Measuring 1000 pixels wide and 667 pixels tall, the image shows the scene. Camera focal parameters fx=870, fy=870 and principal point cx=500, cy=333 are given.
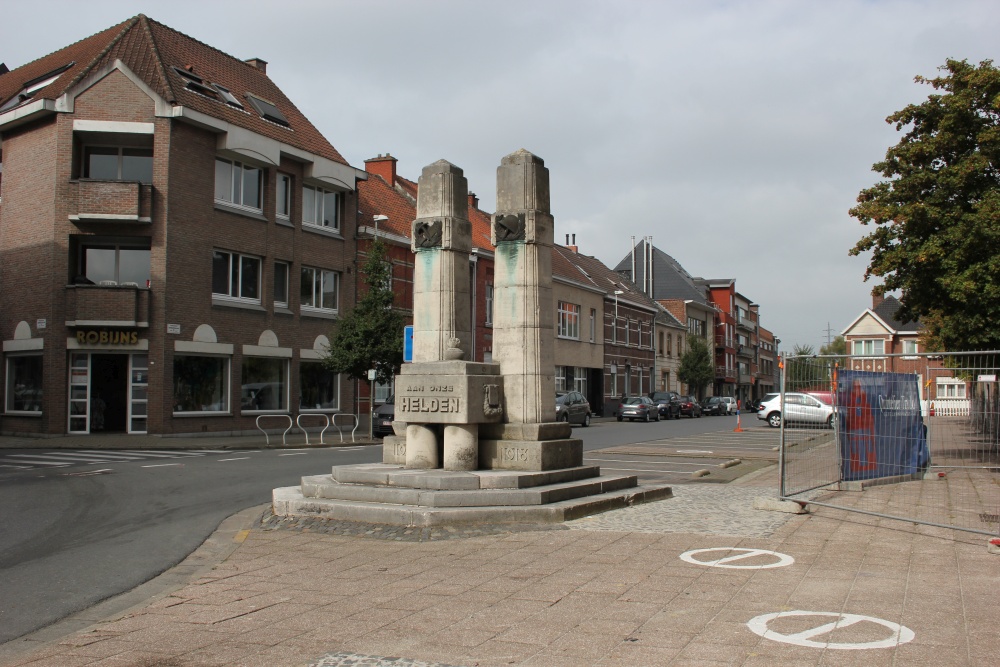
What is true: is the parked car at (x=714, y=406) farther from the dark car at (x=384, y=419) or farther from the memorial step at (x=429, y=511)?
the memorial step at (x=429, y=511)

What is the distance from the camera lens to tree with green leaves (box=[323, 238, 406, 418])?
A: 27891 millimetres

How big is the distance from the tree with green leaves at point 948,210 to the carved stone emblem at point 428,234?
10230 mm

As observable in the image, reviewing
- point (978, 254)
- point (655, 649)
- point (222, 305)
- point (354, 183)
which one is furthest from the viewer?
point (354, 183)

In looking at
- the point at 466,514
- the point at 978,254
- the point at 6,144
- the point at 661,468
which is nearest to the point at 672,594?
the point at 466,514

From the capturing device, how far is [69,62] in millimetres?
30031

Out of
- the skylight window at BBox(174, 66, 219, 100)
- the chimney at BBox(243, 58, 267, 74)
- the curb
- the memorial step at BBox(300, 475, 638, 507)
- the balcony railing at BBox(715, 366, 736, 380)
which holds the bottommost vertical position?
the curb

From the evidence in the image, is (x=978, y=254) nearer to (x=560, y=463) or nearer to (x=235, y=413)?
(x=560, y=463)

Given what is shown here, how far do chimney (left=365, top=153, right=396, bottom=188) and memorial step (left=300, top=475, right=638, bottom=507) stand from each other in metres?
32.7

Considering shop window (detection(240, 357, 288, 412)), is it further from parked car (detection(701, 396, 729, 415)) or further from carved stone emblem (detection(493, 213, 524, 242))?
parked car (detection(701, 396, 729, 415))

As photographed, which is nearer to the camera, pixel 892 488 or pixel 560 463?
pixel 892 488

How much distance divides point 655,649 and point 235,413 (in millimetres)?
25314

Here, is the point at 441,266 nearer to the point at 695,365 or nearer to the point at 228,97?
the point at 228,97

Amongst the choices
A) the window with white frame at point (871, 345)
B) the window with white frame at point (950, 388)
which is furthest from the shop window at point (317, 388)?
the window with white frame at point (871, 345)

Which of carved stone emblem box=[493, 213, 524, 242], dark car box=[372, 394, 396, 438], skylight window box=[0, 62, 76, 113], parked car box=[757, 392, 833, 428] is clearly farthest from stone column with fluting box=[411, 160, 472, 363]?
skylight window box=[0, 62, 76, 113]
